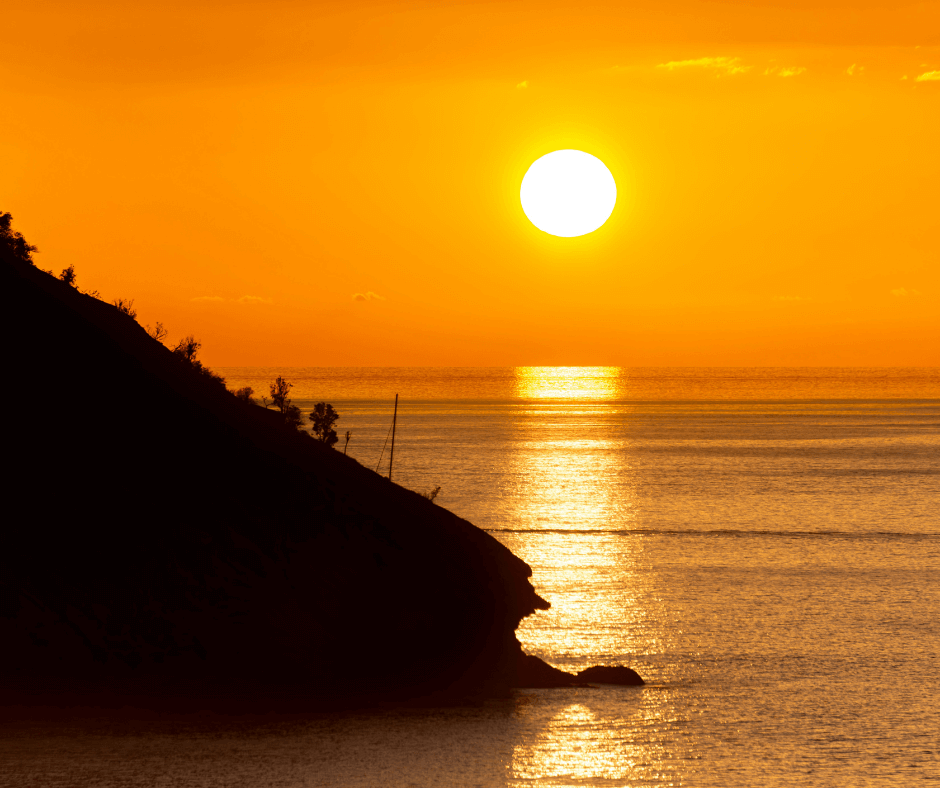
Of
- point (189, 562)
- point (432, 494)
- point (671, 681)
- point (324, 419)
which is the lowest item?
point (671, 681)

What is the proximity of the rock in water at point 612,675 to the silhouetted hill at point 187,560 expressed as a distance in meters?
1.80

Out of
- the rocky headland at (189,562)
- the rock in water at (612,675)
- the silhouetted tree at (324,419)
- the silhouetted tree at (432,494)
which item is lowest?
the rock in water at (612,675)

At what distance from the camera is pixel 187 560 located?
22812mm

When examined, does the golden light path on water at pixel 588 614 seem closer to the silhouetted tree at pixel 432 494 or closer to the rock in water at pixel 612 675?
the rock in water at pixel 612 675

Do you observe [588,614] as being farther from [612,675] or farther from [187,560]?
[187,560]

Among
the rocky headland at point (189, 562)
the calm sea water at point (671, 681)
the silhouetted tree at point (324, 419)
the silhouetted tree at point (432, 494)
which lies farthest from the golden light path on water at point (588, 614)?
the silhouetted tree at point (324, 419)

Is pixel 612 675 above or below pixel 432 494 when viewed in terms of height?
below

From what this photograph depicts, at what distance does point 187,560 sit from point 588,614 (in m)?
14.0

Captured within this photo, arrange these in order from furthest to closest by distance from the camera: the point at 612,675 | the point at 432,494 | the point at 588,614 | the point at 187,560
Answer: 1. the point at 432,494
2. the point at 588,614
3. the point at 612,675
4. the point at 187,560

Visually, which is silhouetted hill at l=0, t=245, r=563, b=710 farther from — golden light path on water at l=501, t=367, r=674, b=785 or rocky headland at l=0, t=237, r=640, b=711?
golden light path on water at l=501, t=367, r=674, b=785

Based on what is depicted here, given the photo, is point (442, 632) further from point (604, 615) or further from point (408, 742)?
point (604, 615)

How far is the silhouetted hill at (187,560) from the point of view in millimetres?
21969

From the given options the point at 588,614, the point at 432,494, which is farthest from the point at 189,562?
the point at 432,494

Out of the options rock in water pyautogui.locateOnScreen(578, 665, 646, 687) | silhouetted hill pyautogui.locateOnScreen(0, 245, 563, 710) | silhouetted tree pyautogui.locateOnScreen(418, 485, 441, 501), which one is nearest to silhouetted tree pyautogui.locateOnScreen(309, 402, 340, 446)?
silhouetted tree pyautogui.locateOnScreen(418, 485, 441, 501)
